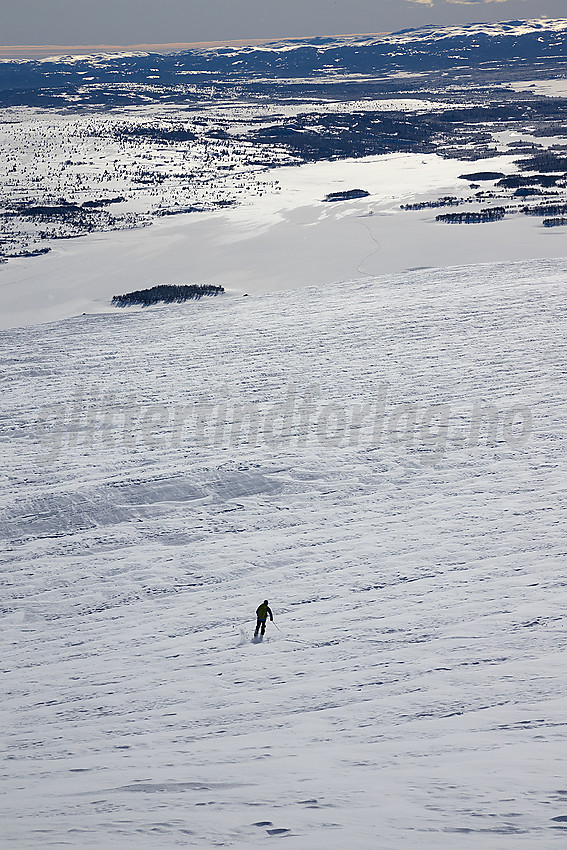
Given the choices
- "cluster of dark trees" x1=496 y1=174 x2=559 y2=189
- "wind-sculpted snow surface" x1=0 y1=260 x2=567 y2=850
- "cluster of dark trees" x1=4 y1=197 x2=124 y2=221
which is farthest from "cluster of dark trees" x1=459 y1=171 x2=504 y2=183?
"wind-sculpted snow surface" x1=0 y1=260 x2=567 y2=850

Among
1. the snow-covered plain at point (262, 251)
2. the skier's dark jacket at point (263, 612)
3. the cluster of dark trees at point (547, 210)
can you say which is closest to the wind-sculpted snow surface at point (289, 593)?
the skier's dark jacket at point (263, 612)

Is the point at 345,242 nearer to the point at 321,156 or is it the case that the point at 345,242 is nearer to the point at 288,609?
the point at 288,609

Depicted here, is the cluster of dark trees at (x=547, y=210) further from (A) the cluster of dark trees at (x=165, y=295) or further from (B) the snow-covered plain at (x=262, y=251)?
(A) the cluster of dark trees at (x=165, y=295)

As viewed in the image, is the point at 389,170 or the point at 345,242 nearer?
the point at 345,242

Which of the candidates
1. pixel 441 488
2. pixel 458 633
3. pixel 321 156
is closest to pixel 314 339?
pixel 441 488

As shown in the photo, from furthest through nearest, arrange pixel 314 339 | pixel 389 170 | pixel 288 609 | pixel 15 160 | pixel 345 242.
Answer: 1. pixel 15 160
2. pixel 389 170
3. pixel 345 242
4. pixel 314 339
5. pixel 288 609

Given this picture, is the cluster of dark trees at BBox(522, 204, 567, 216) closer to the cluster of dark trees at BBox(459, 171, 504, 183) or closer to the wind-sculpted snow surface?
the cluster of dark trees at BBox(459, 171, 504, 183)
